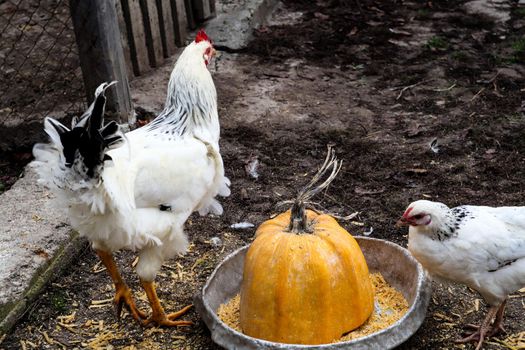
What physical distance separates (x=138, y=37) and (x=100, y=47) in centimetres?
178

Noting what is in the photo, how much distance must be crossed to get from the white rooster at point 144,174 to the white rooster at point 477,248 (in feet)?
4.13

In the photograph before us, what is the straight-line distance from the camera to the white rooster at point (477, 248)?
355 cm

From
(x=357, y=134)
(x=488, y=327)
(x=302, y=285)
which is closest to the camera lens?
(x=302, y=285)

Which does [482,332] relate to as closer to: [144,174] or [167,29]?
[144,174]

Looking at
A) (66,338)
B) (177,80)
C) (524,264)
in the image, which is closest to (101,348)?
(66,338)

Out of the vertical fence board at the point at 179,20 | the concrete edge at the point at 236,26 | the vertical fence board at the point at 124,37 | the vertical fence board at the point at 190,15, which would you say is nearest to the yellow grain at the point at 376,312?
the vertical fence board at the point at 124,37

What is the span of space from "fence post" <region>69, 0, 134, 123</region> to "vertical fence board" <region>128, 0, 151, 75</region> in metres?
1.46

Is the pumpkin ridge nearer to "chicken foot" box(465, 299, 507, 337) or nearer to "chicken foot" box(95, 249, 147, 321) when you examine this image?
"chicken foot" box(95, 249, 147, 321)

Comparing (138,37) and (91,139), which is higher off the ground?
(91,139)

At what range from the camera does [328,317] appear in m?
3.36

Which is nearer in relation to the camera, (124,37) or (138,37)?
(124,37)

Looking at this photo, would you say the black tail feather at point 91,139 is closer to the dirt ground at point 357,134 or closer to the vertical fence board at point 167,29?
the dirt ground at point 357,134

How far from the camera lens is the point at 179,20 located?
297 inches

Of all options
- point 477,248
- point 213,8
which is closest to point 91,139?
point 477,248
